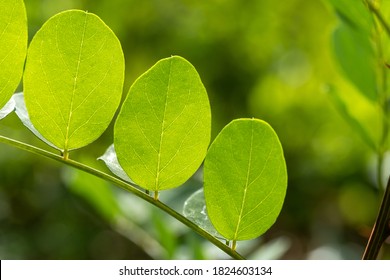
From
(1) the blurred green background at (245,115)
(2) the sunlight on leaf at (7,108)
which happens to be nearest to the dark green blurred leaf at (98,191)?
(1) the blurred green background at (245,115)

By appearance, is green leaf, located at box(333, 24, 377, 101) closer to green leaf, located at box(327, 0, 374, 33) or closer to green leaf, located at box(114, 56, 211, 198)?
green leaf, located at box(327, 0, 374, 33)

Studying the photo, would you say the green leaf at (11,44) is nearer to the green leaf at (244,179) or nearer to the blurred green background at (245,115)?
the green leaf at (244,179)

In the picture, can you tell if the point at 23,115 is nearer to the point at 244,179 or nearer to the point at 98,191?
the point at 244,179

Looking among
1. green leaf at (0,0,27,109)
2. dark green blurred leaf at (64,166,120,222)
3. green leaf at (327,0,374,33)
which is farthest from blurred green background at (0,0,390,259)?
green leaf at (0,0,27,109)

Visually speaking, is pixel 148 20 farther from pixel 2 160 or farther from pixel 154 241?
pixel 154 241

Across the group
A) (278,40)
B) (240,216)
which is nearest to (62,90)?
(240,216)
